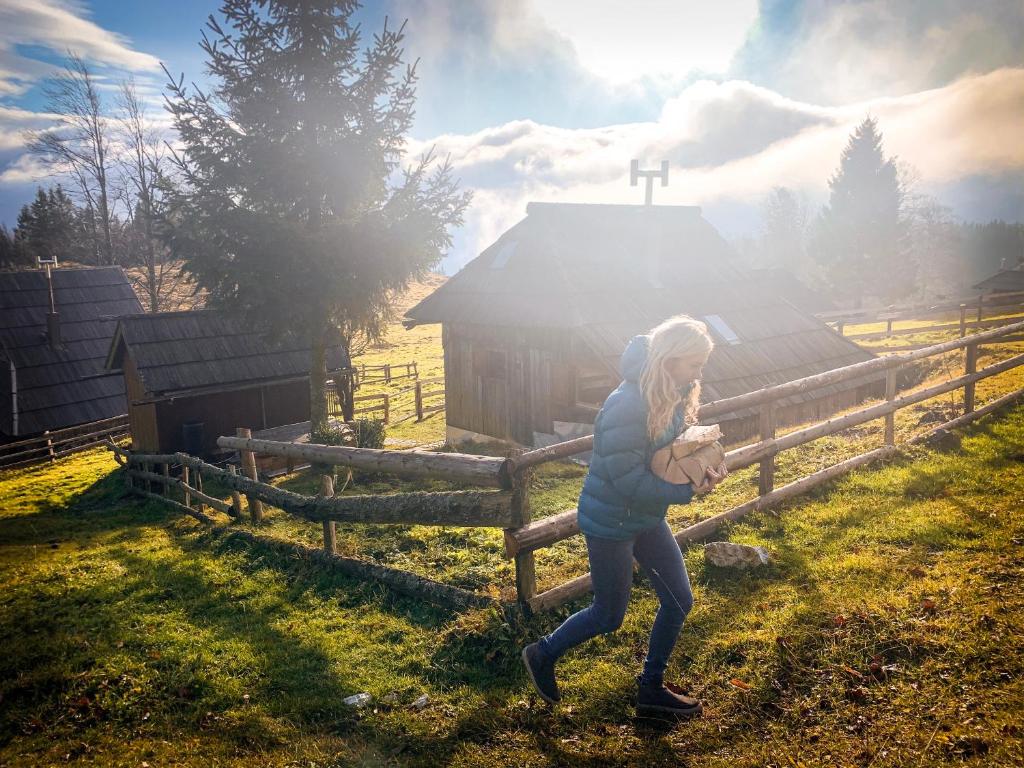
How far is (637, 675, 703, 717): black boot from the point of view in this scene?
3.76m

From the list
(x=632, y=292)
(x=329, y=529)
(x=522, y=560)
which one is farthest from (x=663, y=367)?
(x=632, y=292)

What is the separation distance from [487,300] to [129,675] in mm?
14242

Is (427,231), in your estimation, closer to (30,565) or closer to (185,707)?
(30,565)

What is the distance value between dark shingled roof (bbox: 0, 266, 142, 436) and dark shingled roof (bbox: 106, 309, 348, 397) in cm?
653

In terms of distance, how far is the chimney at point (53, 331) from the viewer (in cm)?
2720

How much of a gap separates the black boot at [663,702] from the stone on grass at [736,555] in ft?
6.49

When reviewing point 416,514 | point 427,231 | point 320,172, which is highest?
point 320,172

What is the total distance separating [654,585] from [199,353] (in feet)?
64.5

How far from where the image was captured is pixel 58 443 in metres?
24.6

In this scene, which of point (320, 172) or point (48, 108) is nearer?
point (320, 172)

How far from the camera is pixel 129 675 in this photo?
4844mm

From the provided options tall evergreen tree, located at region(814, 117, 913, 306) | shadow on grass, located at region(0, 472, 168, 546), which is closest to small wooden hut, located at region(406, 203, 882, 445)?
shadow on grass, located at region(0, 472, 168, 546)

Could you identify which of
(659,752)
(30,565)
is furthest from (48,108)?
(659,752)

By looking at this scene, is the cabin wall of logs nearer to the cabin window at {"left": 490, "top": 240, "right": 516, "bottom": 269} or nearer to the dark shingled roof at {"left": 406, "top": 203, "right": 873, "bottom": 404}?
the dark shingled roof at {"left": 406, "top": 203, "right": 873, "bottom": 404}
